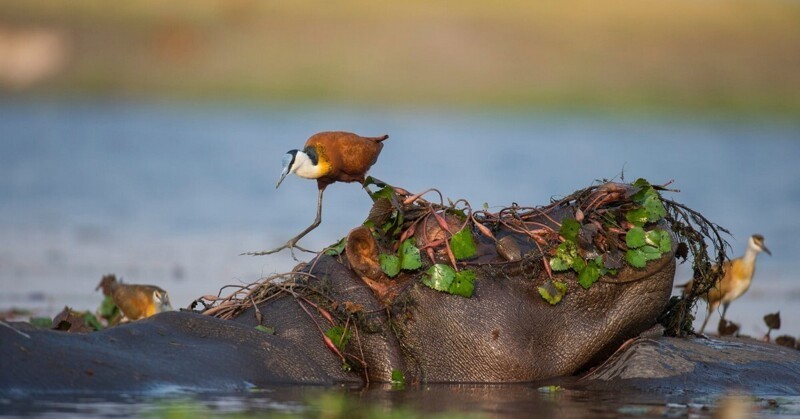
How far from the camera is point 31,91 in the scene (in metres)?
28.2

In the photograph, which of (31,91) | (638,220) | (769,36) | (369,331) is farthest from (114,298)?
(769,36)

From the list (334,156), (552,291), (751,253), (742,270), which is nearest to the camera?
(552,291)

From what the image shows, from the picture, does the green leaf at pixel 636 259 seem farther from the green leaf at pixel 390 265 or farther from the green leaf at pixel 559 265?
the green leaf at pixel 390 265

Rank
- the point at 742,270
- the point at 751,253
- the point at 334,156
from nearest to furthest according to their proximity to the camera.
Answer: the point at 334,156
the point at 742,270
the point at 751,253

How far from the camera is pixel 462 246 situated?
816 centimetres

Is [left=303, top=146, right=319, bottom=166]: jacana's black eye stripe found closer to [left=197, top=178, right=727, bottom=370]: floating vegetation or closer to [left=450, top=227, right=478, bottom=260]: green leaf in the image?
[left=197, top=178, right=727, bottom=370]: floating vegetation

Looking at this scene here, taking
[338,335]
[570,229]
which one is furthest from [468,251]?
[338,335]

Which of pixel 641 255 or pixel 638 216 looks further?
pixel 638 216

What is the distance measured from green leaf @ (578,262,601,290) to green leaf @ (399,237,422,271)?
0.97 meters

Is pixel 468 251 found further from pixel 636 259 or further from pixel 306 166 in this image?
pixel 306 166

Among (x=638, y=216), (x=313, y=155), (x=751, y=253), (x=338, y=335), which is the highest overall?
(x=751, y=253)

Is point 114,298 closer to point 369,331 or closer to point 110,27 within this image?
point 369,331

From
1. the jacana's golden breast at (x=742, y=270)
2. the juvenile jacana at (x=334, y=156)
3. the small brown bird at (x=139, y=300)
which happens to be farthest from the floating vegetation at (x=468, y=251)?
the jacana's golden breast at (x=742, y=270)

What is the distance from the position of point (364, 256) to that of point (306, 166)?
1827 millimetres
